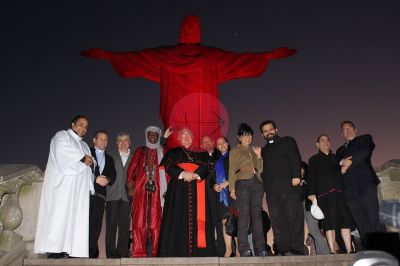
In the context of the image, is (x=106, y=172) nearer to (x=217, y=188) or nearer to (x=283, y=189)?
(x=217, y=188)

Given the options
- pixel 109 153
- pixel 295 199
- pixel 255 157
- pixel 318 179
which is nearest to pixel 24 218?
pixel 109 153

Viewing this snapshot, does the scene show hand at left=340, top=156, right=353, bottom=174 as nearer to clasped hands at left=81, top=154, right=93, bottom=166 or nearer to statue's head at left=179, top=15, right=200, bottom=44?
clasped hands at left=81, top=154, right=93, bottom=166

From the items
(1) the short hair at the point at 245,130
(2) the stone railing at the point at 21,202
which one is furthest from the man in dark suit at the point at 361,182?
(1) the short hair at the point at 245,130

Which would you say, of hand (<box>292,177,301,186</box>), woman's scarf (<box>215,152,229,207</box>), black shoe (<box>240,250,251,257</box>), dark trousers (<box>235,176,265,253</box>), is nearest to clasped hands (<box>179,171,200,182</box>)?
woman's scarf (<box>215,152,229,207</box>)

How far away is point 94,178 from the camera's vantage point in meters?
6.46

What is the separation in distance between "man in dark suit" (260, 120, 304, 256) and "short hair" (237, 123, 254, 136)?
8.8 inches

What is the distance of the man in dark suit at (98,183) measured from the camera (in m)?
6.28

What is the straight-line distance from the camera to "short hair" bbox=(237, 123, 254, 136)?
6598 mm

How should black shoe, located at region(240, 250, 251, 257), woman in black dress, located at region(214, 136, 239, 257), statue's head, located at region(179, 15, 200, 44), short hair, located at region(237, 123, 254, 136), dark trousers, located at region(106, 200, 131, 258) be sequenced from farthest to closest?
statue's head, located at region(179, 15, 200, 44), short hair, located at region(237, 123, 254, 136), woman in black dress, located at region(214, 136, 239, 257), dark trousers, located at region(106, 200, 131, 258), black shoe, located at region(240, 250, 251, 257)

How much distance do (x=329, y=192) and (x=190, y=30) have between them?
5397 mm

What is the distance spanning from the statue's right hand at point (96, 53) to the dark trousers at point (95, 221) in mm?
3824

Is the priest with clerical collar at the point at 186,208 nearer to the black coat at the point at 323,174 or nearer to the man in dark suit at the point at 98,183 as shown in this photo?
the man in dark suit at the point at 98,183

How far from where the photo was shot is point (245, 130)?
661 centimetres

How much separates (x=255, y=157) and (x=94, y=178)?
252 centimetres
